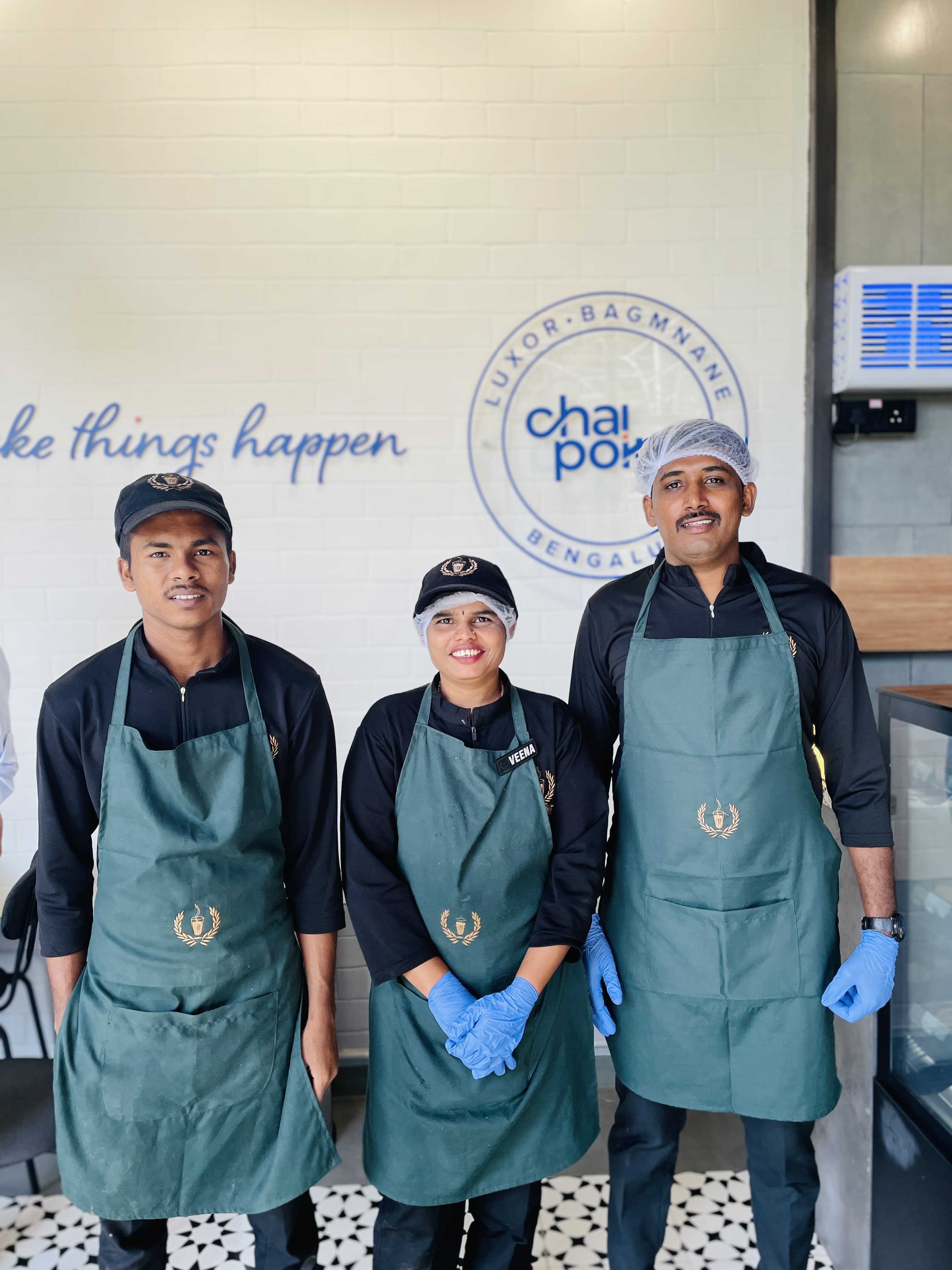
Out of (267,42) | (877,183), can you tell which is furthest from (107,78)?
(877,183)

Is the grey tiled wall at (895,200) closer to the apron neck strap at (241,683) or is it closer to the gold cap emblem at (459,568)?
the gold cap emblem at (459,568)

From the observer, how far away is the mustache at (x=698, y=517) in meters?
1.69

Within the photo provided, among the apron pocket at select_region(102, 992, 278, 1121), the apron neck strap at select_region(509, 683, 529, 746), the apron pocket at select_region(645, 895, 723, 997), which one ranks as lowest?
the apron pocket at select_region(102, 992, 278, 1121)

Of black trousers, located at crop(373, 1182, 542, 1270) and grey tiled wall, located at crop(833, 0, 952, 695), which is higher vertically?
grey tiled wall, located at crop(833, 0, 952, 695)

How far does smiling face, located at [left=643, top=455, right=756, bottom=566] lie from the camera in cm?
169

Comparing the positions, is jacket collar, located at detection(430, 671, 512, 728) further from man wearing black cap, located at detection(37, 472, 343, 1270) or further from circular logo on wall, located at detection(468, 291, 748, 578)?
circular logo on wall, located at detection(468, 291, 748, 578)

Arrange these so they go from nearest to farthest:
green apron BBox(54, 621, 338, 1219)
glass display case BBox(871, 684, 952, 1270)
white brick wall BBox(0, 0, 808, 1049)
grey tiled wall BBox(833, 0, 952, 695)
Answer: green apron BBox(54, 621, 338, 1219) → glass display case BBox(871, 684, 952, 1270) → white brick wall BBox(0, 0, 808, 1049) → grey tiled wall BBox(833, 0, 952, 695)

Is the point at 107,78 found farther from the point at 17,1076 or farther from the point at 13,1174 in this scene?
the point at 13,1174

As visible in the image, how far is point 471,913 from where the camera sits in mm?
1565

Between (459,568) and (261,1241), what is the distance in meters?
1.28

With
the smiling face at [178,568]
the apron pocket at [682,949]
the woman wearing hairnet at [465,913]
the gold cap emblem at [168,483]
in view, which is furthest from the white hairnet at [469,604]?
the apron pocket at [682,949]

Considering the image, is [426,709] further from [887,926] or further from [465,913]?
[887,926]

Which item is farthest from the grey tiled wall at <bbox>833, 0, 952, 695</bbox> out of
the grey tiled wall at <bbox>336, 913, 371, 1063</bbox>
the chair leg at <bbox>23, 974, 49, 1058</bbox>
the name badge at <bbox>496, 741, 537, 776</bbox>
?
the chair leg at <bbox>23, 974, 49, 1058</bbox>

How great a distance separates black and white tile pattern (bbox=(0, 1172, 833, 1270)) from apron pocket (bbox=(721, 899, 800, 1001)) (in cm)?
90
